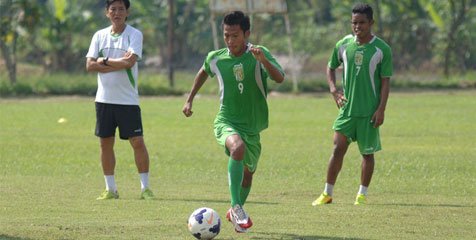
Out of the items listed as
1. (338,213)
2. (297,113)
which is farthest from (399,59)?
(338,213)

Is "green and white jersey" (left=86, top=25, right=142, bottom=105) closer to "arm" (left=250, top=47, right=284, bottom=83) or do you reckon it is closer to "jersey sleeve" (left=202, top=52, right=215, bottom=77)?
"jersey sleeve" (left=202, top=52, right=215, bottom=77)

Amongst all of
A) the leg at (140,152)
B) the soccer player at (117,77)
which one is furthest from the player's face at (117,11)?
the leg at (140,152)

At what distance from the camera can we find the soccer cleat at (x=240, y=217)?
682 cm

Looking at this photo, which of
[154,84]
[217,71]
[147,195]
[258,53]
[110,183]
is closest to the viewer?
[258,53]

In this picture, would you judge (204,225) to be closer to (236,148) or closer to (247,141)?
(236,148)

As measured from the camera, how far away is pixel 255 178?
11.8 metres

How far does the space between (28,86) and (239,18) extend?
68.1 ft

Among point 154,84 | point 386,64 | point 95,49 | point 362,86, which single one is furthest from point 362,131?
point 154,84

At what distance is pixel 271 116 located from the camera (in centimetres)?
2109

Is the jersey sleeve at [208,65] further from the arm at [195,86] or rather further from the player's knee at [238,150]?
the player's knee at [238,150]

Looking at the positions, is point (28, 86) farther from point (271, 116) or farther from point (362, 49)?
point (362, 49)

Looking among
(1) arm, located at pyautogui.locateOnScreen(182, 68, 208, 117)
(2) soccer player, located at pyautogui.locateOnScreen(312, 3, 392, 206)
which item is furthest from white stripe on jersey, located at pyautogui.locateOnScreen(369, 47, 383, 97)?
(1) arm, located at pyautogui.locateOnScreen(182, 68, 208, 117)

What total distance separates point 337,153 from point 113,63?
2.66m

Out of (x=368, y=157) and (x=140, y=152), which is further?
(x=140, y=152)
